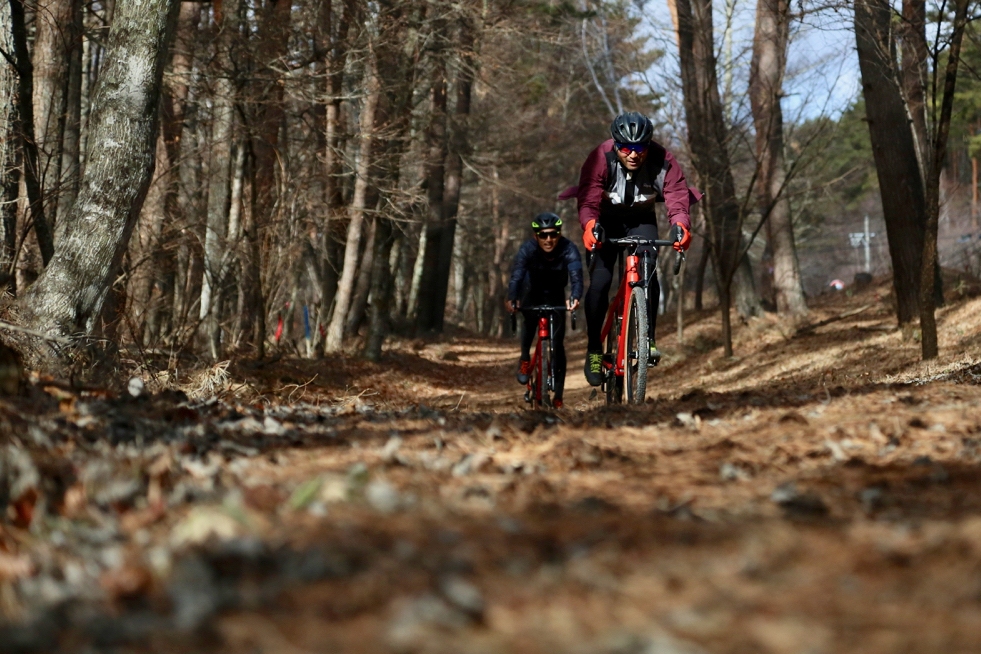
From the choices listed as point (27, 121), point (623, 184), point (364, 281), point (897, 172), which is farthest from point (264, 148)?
point (897, 172)

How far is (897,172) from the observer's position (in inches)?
502

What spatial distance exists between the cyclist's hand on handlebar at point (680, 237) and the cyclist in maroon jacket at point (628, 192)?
0.02 m

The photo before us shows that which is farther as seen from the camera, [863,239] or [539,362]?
[863,239]

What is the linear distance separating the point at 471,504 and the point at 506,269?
49397 mm

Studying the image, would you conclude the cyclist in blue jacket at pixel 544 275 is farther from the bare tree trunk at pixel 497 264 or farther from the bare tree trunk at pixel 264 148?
the bare tree trunk at pixel 497 264

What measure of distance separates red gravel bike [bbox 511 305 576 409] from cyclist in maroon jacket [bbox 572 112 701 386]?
1.29 meters

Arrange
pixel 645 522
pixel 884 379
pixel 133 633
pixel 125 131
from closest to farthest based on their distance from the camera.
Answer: pixel 133 633 → pixel 645 522 → pixel 125 131 → pixel 884 379

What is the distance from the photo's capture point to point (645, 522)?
2562 mm

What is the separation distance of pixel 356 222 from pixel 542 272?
8.55 m

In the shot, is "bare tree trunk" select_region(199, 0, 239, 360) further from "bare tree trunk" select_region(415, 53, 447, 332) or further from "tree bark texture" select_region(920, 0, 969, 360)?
"tree bark texture" select_region(920, 0, 969, 360)

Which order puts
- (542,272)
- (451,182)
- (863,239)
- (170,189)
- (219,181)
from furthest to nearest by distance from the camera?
(863,239), (451,182), (219,181), (170,189), (542,272)

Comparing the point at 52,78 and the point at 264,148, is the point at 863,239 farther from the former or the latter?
the point at 52,78

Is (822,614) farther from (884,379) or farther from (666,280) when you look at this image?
(666,280)

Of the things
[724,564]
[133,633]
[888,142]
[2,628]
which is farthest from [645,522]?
[888,142]
